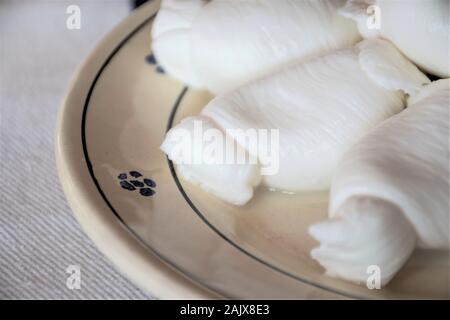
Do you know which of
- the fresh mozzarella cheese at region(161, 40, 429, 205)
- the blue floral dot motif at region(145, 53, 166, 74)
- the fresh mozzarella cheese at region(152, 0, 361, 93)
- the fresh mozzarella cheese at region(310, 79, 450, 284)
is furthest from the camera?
the blue floral dot motif at region(145, 53, 166, 74)

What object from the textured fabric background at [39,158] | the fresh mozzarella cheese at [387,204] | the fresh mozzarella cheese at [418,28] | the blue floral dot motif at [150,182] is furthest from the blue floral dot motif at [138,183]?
the fresh mozzarella cheese at [418,28]

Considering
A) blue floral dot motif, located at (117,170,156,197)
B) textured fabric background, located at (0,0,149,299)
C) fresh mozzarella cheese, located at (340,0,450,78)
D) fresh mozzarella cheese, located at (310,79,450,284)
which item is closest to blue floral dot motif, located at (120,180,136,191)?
blue floral dot motif, located at (117,170,156,197)

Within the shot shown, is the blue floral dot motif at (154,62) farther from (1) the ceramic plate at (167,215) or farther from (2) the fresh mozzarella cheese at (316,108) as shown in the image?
(2) the fresh mozzarella cheese at (316,108)

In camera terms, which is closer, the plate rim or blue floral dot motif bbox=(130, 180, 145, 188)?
the plate rim

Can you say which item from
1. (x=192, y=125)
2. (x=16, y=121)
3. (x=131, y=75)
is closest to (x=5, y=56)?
(x=16, y=121)

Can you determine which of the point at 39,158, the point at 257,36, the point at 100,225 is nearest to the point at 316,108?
the point at 257,36

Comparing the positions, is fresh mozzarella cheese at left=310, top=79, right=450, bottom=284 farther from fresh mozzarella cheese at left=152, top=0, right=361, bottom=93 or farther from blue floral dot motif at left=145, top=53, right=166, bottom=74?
blue floral dot motif at left=145, top=53, right=166, bottom=74
